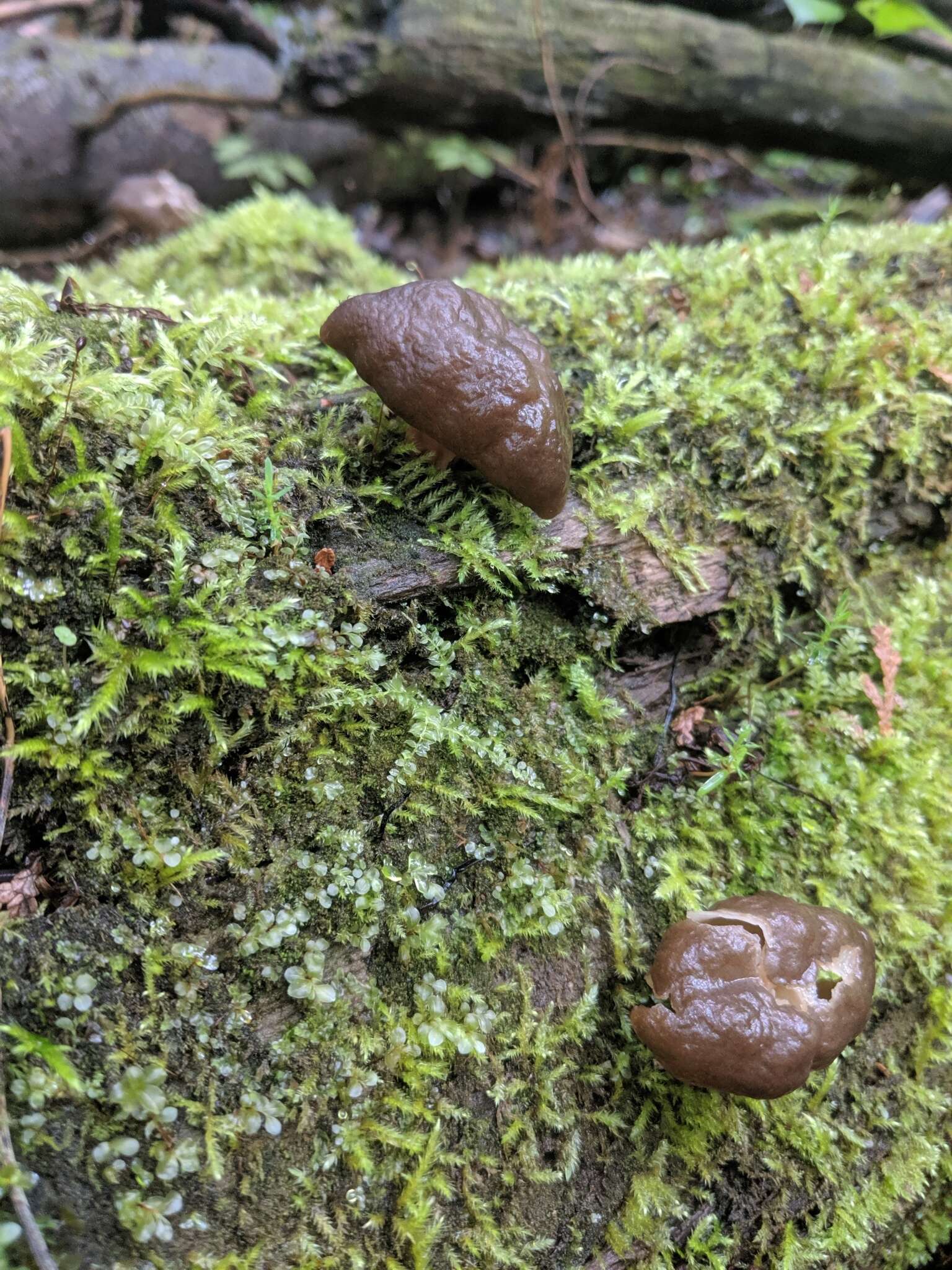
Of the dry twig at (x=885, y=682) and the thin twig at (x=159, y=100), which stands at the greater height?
the thin twig at (x=159, y=100)

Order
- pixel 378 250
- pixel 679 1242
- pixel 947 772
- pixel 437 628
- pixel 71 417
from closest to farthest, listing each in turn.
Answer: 1. pixel 71 417
2. pixel 679 1242
3. pixel 437 628
4. pixel 947 772
5. pixel 378 250

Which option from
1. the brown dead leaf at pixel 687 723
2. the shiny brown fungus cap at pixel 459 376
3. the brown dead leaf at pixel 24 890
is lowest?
the brown dead leaf at pixel 24 890

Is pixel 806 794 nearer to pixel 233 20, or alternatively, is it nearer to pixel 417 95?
pixel 417 95

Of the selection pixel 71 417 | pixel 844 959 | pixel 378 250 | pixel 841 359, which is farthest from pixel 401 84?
pixel 844 959

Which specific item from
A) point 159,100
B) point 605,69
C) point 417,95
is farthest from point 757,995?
point 159,100

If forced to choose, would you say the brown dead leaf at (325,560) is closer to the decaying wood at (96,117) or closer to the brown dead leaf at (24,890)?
the brown dead leaf at (24,890)

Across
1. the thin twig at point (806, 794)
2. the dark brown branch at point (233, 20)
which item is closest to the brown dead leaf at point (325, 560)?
the thin twig at point (806, 794)

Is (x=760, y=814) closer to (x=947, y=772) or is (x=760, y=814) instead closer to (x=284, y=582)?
(x=947, y=772)
